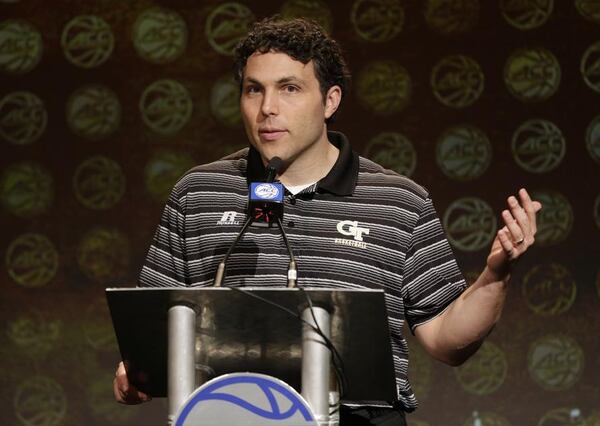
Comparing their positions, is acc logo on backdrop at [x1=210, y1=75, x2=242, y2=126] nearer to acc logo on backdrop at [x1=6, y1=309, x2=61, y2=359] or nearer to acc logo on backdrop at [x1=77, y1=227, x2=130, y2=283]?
acc logo on backdrop at [x1=77, y1=227, x2=130, y2=283]

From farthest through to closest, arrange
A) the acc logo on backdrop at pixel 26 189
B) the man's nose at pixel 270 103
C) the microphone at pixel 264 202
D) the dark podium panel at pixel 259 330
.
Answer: the acc logo on backdrop at pixel 26 189 → the man's nose at pixel 270 103 → the microphone at pixel 264 202 → the dark podium panel at pixel 259 330

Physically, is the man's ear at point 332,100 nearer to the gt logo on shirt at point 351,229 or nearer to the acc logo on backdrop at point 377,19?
the gt logo on shirt at point 351,229

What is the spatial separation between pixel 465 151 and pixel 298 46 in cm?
152

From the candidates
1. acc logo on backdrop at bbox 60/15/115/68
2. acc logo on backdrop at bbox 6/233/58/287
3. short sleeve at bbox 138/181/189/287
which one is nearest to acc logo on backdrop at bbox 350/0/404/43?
acc logo on backdrop at bbox 60/15/115/68

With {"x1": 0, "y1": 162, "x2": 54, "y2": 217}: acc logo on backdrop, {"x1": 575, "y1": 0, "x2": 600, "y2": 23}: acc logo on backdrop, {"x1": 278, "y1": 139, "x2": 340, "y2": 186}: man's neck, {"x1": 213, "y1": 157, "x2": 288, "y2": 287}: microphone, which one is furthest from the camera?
{"x1": 0, "y1": 162, "x2": 54, "y2": 217}: acc logo on backdrop

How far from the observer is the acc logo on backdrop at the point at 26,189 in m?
3.86

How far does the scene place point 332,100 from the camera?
7.94ft

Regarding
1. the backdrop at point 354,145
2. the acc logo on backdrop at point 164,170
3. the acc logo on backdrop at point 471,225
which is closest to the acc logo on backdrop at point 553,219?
the backdrop at point 354,145

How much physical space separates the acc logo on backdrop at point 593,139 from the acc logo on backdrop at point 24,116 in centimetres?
196

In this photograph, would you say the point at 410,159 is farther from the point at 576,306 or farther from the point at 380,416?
the point at 380,416

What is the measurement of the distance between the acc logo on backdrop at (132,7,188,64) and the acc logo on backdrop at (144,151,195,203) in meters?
0.35

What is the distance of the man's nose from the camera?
2.21m

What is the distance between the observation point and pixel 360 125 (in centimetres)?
372

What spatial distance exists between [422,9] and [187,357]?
2231mm
